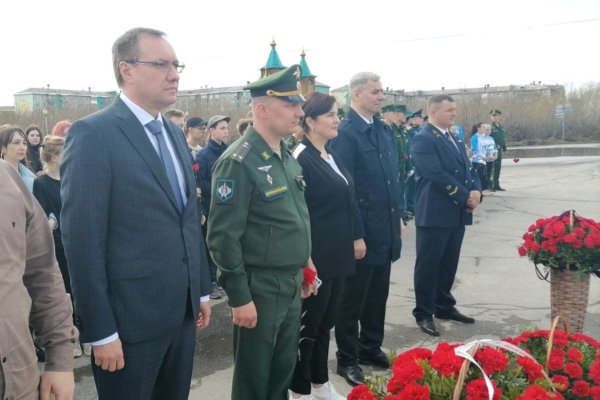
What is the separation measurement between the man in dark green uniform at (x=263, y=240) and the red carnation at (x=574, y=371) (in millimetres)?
1338

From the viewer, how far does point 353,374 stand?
379 centimetres

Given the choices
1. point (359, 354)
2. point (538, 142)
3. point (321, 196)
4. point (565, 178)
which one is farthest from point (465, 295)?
point (538, 142)

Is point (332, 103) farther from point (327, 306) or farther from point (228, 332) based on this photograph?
point (228, 332)

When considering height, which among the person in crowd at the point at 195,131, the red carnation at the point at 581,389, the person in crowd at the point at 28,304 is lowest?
the red carnation at the point at 581,389

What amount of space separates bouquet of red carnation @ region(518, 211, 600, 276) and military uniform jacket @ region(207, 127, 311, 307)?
241 cm

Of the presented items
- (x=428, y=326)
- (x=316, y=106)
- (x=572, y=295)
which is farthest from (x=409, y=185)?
(x=316, y=106)

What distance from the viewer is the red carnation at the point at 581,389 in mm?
2021

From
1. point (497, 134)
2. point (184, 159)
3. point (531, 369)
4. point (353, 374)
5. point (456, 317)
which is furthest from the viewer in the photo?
point (497, 134)

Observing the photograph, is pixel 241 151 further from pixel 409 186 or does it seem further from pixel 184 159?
pixel 409 186

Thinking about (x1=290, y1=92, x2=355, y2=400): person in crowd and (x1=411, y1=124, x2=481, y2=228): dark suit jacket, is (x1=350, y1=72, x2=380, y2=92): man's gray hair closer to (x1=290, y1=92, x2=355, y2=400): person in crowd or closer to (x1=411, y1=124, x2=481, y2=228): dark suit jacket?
(x1=290, y1=92, x2=355, y2=400): person in crowd

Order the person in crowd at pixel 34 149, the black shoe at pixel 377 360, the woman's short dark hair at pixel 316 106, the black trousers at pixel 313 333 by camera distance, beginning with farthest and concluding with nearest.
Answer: the person in crowd at pixel 34 149, the black shoe at pixel 377 360, the woman's short dark hair at pixel 316 106, the black trousers at pixel 313 333

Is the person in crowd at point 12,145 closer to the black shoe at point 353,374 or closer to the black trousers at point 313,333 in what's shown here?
the black trousers at point 313,333

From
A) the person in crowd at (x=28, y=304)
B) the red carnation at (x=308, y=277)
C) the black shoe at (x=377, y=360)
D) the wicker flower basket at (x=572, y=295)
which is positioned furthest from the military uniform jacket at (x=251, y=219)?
the wicker flower basket at (x=572, y=295)

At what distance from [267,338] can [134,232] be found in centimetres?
103
